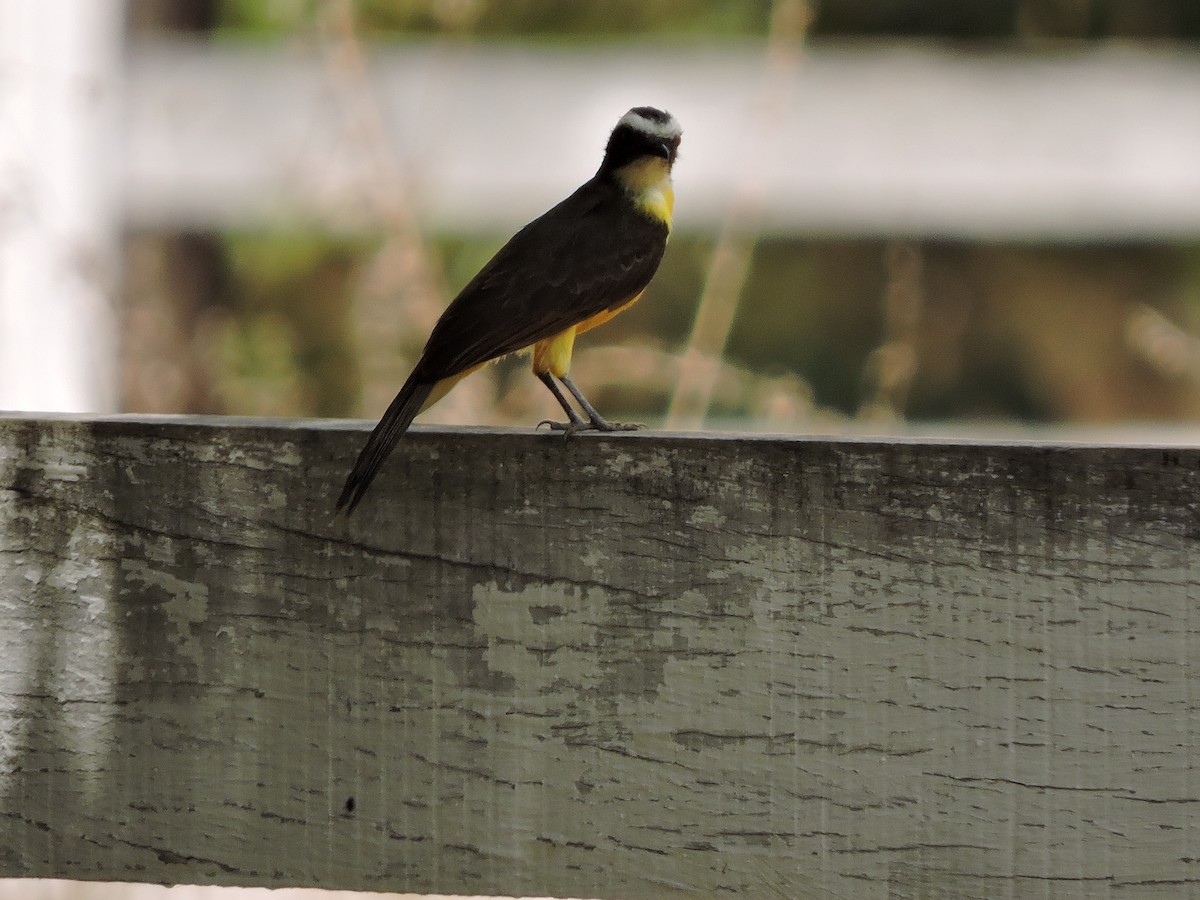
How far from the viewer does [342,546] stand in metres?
1.41

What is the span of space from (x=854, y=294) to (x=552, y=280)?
503cm

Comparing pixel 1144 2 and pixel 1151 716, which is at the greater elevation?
pixel 1144 2

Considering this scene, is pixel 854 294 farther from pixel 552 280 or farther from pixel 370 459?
pixel 370 459

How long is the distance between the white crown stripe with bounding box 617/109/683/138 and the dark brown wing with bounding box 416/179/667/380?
0.14 meters

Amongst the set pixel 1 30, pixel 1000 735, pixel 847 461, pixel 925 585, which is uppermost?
pixel 1 30

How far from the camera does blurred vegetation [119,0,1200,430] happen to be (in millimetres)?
5320

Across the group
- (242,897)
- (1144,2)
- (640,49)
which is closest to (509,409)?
(640,49)

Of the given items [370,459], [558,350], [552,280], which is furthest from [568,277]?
[370,459]

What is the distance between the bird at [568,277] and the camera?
6.31ft

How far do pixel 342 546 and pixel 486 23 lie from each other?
522cm

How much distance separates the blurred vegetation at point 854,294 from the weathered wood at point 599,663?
3.36 meters

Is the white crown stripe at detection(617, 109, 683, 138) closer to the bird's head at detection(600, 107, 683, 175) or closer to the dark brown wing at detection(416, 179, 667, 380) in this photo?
the bird's head at detection(600, 107, 683, 175)

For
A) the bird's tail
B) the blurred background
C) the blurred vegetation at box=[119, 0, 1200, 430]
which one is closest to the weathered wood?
the bird's tail

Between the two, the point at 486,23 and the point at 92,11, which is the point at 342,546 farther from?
the point at 486,23
